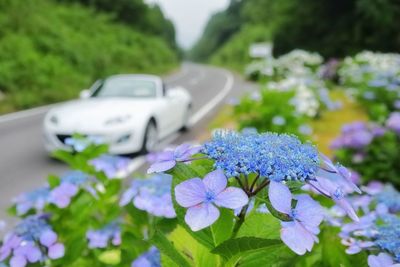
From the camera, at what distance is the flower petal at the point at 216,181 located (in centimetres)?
86

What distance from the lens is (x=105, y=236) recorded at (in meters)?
1.80

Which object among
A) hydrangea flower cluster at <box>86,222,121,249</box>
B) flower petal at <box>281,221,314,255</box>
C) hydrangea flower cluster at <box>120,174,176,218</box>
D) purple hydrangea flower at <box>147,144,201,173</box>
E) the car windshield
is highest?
purple hydrangea flower at <box>147,144,201,173</box>

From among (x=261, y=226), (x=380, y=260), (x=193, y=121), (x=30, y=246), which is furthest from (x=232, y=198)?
(x=193, y=121)

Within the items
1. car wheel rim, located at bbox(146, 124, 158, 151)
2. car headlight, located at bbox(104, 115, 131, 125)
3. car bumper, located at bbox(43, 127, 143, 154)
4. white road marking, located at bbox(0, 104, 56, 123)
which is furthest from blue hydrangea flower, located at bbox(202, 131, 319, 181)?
white road marking, located at bbox(0, 104, 56, 123)

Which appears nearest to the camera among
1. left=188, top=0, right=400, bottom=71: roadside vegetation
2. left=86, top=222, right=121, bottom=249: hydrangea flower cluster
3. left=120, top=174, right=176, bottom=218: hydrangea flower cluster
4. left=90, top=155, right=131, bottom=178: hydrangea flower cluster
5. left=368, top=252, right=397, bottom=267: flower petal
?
left=368, top=252, right=397, bottom=267: flower petal

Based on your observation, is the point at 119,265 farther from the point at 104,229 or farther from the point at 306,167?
the point at 306,167

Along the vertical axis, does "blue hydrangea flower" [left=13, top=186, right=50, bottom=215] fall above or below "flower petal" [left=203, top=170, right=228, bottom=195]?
below

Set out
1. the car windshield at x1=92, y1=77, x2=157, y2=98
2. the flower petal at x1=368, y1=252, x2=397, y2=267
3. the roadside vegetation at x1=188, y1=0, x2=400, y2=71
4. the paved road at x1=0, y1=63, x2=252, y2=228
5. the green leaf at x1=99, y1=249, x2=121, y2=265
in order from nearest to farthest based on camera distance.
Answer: the flower petal at x1=368, y1=252, x2=397, y2=267 < the green leaf at x1=99, y1=249, x2=121, y2=265 < the paved road at x1=0, y1=63, x2=252, y2=228 < the car windshield at x1=92, y1=77, x2=157, y2=98 < the roadside vegetation at x1=188, y1=0, x2=400, y2=71

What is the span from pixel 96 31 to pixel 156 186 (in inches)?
1166

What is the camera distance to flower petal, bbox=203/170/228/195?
34.0 inches

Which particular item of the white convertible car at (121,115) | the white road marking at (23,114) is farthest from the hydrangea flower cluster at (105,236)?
the white road marking at (23,114)

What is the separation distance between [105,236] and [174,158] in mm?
923

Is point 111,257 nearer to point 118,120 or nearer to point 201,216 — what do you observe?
point 201,216

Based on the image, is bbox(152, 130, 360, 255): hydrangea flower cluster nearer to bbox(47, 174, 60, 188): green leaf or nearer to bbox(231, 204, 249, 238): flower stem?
bbox(231, 204, 249, 238): flower stem
